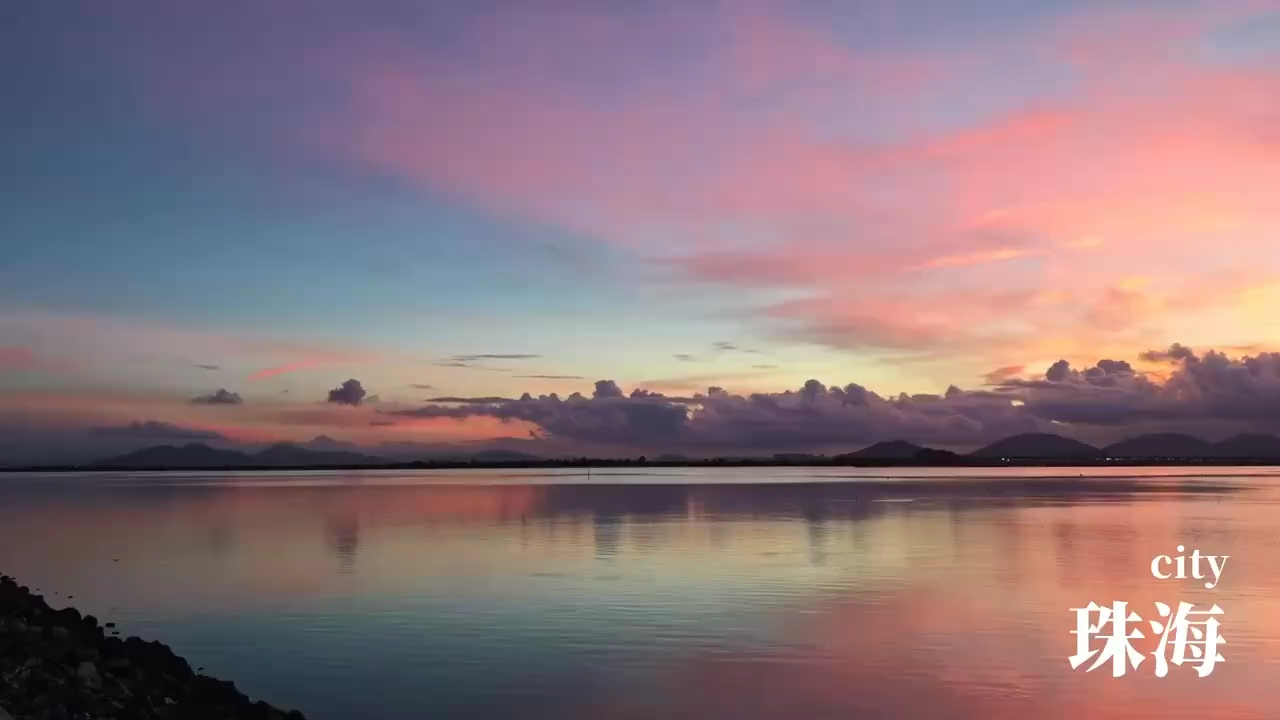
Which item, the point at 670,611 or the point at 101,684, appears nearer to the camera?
the point at 101,684

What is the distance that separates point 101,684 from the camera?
1392 cm

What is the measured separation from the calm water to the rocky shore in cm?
128

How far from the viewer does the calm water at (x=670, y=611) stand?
15.8m

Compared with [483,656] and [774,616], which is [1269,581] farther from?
[483,656]

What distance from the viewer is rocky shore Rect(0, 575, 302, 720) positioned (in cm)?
1295

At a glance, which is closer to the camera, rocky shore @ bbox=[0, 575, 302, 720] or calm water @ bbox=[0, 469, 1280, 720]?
rocky shore @ bbox=[0, 575, 302, 720]

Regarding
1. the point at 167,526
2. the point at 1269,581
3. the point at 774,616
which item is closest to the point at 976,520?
the point at 1269,581

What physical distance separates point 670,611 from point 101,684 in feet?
38.9

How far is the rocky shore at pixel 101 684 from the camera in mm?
12953

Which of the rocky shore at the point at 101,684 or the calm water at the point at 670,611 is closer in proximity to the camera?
the rocky shore at the point at 101,684

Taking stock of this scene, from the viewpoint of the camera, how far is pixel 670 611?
75.9 feet

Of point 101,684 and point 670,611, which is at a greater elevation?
point 101,684

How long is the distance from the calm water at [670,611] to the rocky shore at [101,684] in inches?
50.5

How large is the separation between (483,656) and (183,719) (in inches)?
225
